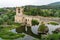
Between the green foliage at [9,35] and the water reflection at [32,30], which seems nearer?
the green foliage at [9,35]

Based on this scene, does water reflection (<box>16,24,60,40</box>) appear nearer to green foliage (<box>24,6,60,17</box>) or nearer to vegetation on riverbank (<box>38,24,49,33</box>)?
vegetation on riverbank (<box>38,24,49,33</box>)

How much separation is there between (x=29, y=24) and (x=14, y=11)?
50cm

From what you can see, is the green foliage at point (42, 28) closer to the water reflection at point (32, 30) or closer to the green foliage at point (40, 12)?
the water reflection at point (32, 30)

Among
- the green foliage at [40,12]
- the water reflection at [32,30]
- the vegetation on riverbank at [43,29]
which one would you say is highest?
the green foliage at [40,12]

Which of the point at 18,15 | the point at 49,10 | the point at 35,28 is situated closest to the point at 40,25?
the point at 35,28

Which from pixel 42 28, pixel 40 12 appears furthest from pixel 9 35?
pixel 40 12

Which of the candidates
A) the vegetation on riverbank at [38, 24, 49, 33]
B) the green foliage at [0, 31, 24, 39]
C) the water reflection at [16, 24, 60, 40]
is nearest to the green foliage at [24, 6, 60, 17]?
the water reflection at [16, 24, 60, 40]

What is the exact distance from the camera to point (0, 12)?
5.79 meters

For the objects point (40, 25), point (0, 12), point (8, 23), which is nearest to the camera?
→ point (40, 25)

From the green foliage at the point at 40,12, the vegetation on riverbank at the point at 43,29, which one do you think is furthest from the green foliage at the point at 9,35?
the green foliage at the point at 40,12

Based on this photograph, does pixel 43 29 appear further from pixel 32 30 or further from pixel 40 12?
pixel 40 12

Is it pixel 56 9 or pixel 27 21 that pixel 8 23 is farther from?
pixel 56 9

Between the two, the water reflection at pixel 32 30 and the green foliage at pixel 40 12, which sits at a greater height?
the green foliage at pixel 40 12

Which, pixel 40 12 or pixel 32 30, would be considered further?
pixel 40 12
